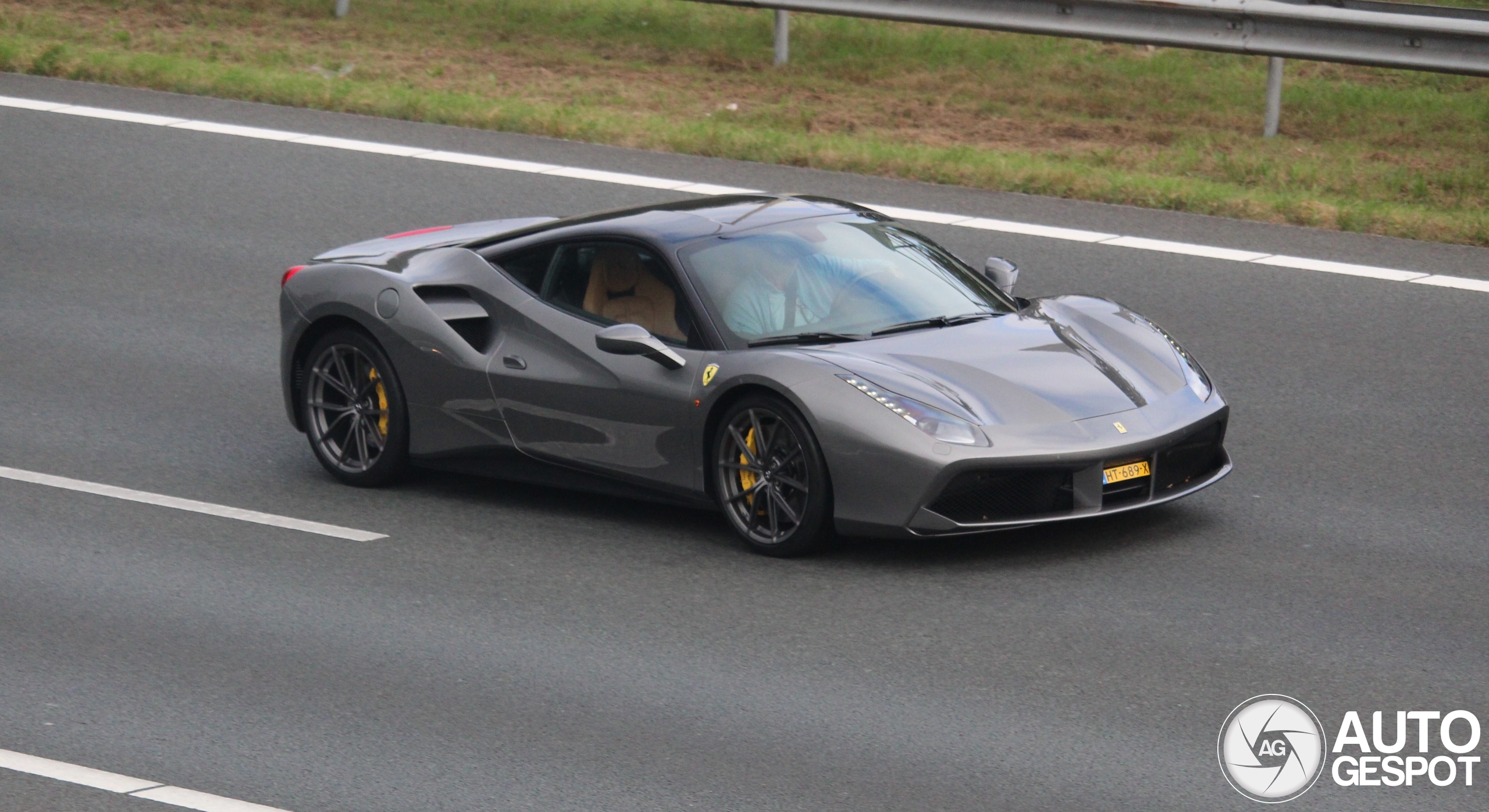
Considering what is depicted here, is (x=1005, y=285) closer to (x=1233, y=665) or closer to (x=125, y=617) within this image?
(x=1233, y=665)

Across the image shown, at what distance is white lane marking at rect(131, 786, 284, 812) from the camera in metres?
5.98

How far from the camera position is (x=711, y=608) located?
761 cm

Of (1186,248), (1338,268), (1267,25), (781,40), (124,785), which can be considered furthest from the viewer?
(781,40)

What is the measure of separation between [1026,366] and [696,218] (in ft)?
5.46

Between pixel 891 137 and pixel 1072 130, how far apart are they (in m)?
1.33

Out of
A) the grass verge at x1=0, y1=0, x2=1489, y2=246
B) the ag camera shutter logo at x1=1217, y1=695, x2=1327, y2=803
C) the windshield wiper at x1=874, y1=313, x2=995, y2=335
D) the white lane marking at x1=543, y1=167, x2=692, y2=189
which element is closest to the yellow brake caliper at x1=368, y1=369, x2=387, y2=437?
the windshield wiper at x1=874, y1=313, x2=995, y2=335

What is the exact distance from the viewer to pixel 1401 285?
1159 cm

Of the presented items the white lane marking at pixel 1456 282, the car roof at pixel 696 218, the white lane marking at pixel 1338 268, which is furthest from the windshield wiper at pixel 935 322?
the white lane marking at pixel 1456 282

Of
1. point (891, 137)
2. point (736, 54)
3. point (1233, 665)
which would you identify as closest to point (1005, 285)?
point (1233, 665)

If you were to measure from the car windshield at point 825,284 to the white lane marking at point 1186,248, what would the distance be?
358cm

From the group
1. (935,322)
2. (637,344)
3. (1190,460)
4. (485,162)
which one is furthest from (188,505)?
(485,162)

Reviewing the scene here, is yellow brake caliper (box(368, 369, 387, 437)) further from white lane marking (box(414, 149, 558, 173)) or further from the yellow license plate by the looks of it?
white lane marking (box(414, 149, 558, 173))

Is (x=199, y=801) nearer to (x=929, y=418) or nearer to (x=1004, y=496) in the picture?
(x=929, y=418)

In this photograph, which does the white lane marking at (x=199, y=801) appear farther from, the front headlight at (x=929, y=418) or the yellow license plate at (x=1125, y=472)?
the yellow license plate at (x=1125, y=472)
